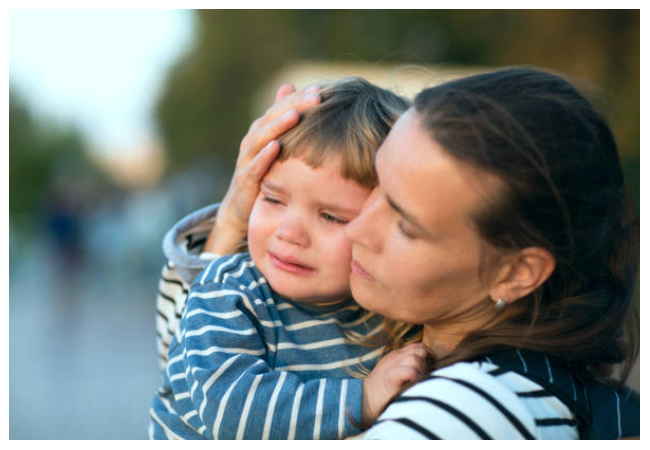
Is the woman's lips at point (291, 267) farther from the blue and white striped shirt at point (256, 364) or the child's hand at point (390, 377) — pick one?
the child's hand at point (390, 377)

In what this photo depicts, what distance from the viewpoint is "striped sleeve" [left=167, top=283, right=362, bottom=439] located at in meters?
1.66

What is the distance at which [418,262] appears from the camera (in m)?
1.58

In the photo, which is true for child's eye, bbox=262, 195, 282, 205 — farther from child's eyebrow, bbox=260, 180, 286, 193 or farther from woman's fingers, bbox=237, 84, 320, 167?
woman's fingers, bbox=237, 84, 320, 167

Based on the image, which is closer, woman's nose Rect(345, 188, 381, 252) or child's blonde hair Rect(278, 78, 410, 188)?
woman's nose Rect(345, 188, 381, 252)

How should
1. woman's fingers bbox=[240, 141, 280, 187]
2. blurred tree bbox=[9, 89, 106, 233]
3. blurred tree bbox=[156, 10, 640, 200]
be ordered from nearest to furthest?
woman's fingers bbox=[240, 141, 280, 187] < blurred tree bbox=[156, 10, 640, 200] < blurred tree bbox=[9, 89, 106, 233]

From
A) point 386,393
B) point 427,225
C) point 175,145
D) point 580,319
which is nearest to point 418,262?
point 427,225

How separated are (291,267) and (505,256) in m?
0.64

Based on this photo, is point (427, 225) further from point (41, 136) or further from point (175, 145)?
point (41, 136)

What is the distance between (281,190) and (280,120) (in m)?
0.22

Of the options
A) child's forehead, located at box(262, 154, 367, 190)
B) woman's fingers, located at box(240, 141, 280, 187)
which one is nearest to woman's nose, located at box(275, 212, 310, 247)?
child's forehead, located at box(262, 154, 367, 190)

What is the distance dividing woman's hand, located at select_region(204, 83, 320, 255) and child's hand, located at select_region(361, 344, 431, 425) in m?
0.72

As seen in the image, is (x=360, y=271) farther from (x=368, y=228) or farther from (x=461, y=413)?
(x=461, y=413)

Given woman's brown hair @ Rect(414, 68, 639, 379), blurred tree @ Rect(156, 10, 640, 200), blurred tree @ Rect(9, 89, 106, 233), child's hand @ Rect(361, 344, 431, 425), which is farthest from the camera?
blurred tree @ Rect(9, 89, 106, 233)

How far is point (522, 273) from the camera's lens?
1608mm
